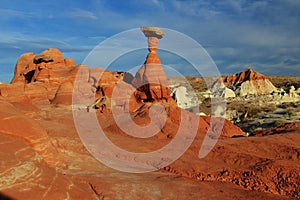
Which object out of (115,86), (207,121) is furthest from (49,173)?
(115,86)

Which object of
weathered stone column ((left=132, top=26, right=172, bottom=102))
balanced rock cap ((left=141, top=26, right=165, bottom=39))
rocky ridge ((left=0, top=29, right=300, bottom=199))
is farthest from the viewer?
balanced rock cap ((left=141, top=26, right=165, bottom=39))

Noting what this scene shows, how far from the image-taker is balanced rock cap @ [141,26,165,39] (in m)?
33.6

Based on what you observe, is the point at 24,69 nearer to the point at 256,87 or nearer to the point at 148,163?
the point at 148,163

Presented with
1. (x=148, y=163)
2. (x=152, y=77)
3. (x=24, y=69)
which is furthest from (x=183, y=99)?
(x=148, y=163)

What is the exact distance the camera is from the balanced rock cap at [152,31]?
110ft

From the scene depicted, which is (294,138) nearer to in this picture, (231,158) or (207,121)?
(231,158)

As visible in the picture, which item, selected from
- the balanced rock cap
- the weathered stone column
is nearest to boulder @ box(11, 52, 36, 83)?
the weathered stone column

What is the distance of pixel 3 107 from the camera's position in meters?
9.92

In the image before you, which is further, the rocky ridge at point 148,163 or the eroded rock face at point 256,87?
the eroded rock face at point 256,87

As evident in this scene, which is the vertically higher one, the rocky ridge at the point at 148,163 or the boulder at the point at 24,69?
the boulder at the point at 24,69

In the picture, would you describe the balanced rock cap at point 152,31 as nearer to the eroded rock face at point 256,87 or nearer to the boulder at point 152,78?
the boulder at point 152,78

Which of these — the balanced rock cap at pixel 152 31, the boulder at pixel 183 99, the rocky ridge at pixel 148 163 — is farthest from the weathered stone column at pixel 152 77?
the rocky ridge at pixel 148 163

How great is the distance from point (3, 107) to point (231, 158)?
9.59 m

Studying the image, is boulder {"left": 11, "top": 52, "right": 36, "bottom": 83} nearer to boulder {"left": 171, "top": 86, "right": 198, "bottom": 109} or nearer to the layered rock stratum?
boulder {"left": 171, "top": 86, "right": 198, "bottom": 109}
